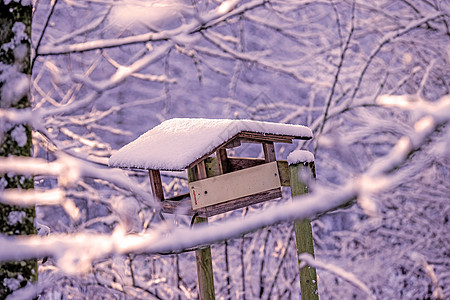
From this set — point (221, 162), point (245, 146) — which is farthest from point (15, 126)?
point (245, 146)

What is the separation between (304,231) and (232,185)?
1.53 feet

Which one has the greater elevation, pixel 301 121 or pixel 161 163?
pixel 301 121

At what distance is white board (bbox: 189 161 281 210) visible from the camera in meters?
2.66

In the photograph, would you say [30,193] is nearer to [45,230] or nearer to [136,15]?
[45,230]

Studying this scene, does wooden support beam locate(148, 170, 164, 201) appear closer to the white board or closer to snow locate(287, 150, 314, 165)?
the white board

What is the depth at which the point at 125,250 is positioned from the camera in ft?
3.51

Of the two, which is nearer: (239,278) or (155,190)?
(155,190)

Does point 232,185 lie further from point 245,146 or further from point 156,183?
point 245,146

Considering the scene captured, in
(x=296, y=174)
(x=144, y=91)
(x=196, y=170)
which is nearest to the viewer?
(x=296, y=174)

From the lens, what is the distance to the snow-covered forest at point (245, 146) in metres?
1.13

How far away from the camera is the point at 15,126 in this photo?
2121 millimetres

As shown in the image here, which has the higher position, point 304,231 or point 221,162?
point 221,162

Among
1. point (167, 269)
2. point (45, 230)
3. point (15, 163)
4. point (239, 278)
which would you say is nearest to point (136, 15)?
point (45, 230)

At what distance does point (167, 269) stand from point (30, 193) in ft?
12.3
